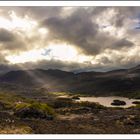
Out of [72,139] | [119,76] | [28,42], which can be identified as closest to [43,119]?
[72,139]

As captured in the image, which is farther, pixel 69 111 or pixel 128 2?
pixel 69 111

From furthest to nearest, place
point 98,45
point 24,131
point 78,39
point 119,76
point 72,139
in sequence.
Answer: point 119,76
point 98,45
point 78,39
point 24,131
point 72,139

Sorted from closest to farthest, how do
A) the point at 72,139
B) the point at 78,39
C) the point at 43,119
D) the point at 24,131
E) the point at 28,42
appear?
the point at 72,139 → the point at 24,131 → the point at 43,119 → the point at 78,39 → the point at 28,42

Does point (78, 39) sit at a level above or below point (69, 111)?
above

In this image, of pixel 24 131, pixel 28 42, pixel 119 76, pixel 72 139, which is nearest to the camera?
pixel 72 139

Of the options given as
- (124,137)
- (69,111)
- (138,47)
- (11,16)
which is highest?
(11,16)

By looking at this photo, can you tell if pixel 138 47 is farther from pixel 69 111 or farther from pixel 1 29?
pixel 1 29

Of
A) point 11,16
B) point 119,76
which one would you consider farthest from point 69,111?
point 119,76

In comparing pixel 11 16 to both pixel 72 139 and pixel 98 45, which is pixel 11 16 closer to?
pixel 98 45

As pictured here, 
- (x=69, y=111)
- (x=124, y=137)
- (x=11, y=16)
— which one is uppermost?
(x=11, y=16)
